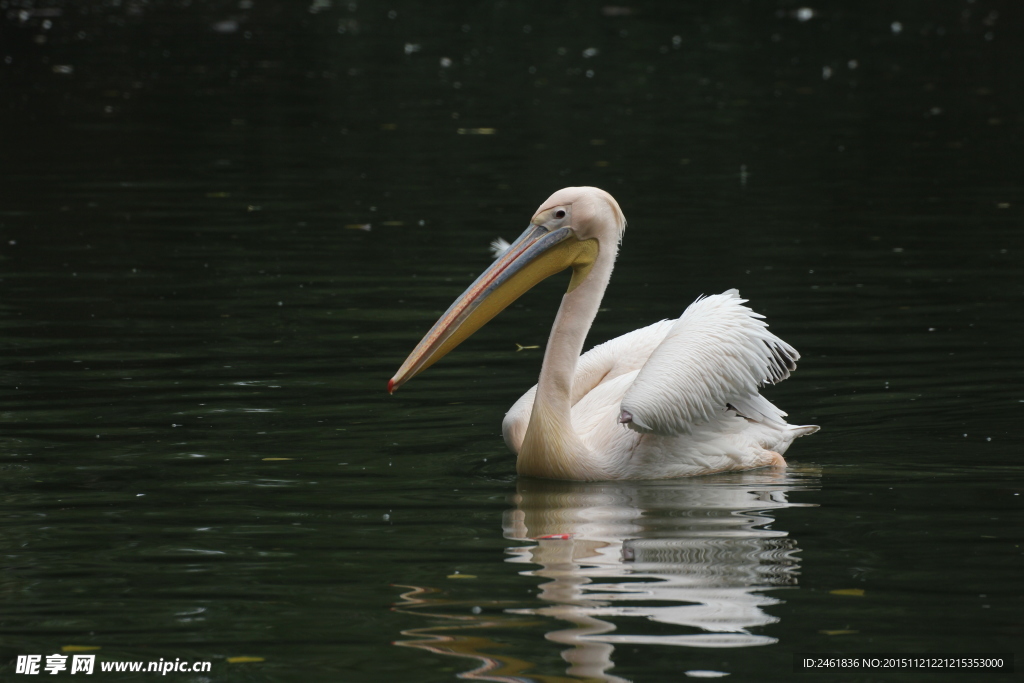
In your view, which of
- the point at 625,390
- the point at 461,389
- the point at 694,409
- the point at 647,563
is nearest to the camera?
the point at 647,563

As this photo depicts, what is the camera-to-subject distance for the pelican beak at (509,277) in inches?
224

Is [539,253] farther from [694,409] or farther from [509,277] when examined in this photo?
[694,409]

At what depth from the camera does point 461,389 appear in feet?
23.2

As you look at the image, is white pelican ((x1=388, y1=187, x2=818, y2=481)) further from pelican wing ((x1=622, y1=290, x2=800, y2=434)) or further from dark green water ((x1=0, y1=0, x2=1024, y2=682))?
dark green water ((x1=0, y1=0, x2=1024, y2=682))

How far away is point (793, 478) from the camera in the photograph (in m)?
5.76

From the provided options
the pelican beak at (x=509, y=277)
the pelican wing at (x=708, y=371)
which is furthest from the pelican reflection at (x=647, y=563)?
the pelican beak at (x=509, y=277)

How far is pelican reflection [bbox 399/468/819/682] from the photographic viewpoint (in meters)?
3.98

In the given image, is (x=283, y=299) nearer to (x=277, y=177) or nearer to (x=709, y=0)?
(x=277, y=177)

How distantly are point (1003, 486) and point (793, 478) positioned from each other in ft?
2.51

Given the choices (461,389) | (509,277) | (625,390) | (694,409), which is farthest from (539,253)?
(461,389)

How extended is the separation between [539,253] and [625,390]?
68 cm

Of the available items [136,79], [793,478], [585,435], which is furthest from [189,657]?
[136,79]

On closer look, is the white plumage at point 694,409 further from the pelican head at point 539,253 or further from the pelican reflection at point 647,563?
the pelican head at point 539,253

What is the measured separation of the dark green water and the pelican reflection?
0.05 ft
